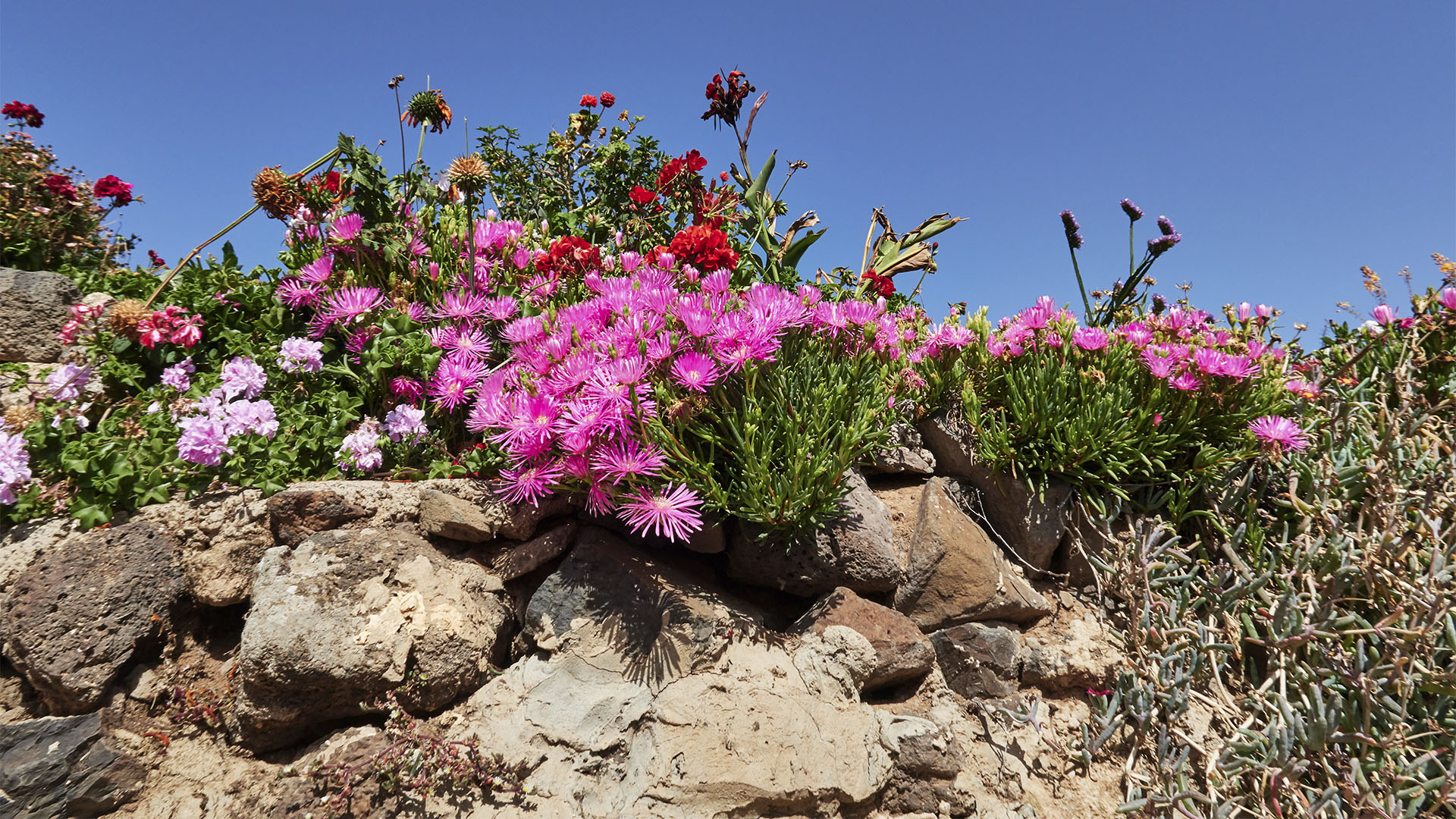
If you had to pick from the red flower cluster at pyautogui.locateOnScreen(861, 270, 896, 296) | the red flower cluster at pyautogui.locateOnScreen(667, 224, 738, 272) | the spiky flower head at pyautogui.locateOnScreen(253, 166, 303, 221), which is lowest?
the red flower cluster at pyautogui.locateOnScreen(667, 224, 738, 272)

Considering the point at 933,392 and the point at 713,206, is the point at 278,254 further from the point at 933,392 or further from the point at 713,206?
the point at 933,392

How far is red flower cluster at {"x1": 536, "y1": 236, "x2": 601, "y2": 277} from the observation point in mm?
3982

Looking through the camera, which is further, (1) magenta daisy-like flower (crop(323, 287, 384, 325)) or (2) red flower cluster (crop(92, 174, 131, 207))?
(2) red flower cluster (crop(92, 174, 131, 207))

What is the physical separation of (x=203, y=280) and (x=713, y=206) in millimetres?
3248

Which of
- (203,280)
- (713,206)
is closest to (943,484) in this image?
Result: (713,206)

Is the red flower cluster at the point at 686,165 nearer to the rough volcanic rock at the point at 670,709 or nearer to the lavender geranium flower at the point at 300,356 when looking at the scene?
the lavender geranium flower at the point at 300,356

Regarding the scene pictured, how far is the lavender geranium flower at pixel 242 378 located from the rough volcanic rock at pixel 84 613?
0.75 m

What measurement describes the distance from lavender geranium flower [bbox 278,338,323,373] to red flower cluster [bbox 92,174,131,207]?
13.4 ft

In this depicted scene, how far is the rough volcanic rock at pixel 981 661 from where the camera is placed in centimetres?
310

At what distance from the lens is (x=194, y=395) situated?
11.8ft

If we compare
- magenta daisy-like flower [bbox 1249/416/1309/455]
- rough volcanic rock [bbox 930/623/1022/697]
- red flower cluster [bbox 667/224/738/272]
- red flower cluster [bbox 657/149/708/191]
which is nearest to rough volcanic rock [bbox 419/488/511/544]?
red flower cluster [bbox 667/224/738/272]

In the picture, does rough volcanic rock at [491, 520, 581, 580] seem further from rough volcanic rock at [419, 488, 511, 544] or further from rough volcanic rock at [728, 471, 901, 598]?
rough volcanic rock at [728, 471, 901, 598]

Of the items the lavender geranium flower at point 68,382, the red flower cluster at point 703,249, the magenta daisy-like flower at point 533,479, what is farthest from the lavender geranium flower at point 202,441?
the red flower cluster at point 703,249

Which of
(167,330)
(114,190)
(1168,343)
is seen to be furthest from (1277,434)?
(114,190)
